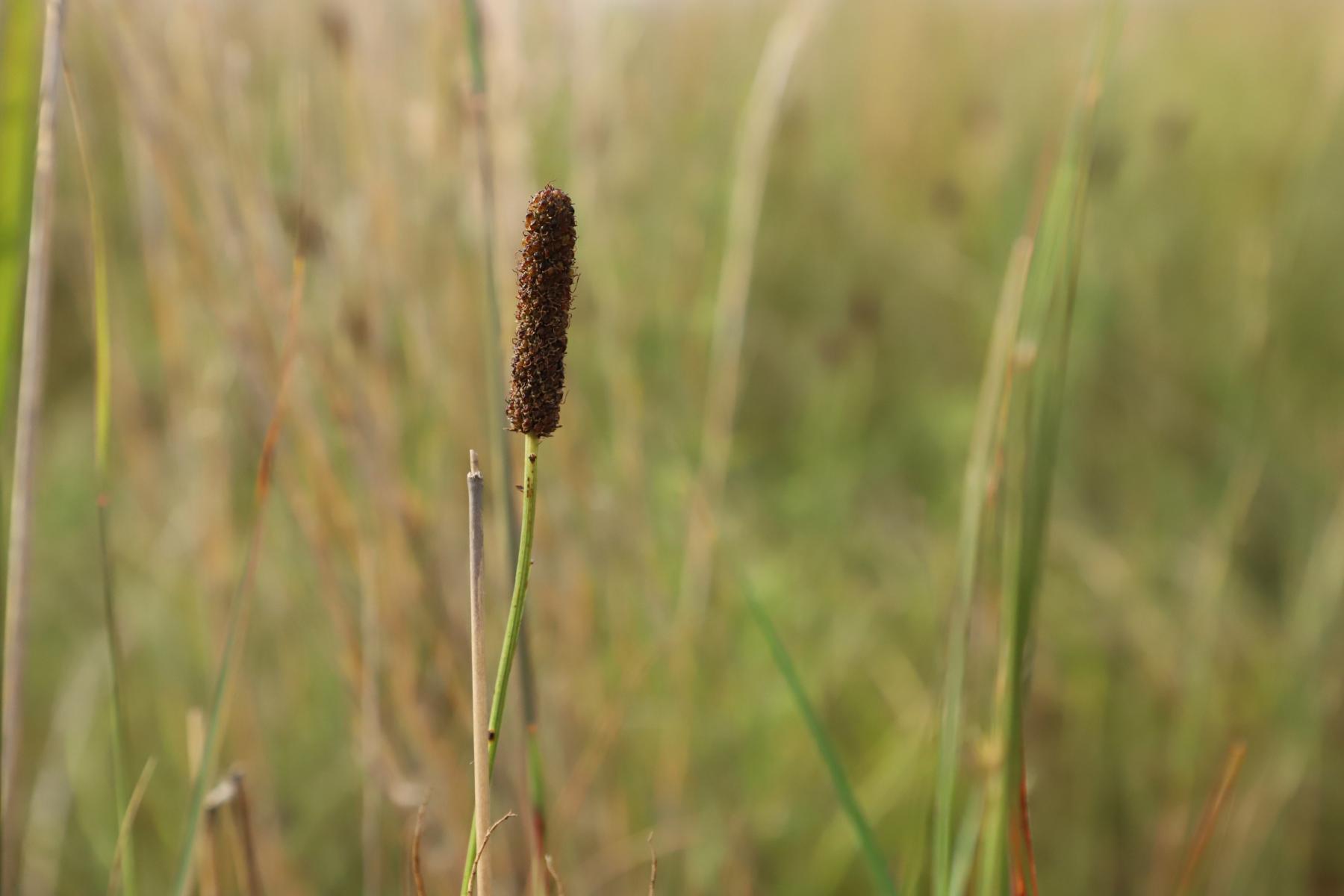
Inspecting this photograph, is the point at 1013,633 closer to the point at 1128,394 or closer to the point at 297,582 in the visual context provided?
the point at 297,582

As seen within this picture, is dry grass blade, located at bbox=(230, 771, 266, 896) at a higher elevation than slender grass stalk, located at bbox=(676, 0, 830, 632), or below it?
below

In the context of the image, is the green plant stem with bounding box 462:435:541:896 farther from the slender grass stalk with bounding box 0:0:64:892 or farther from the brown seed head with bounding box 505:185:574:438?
the slender grass stalk with bounding box 0:0:64:892

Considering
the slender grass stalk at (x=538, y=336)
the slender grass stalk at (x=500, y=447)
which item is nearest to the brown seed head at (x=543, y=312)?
the slender grass stalk at (x=538, y=336)

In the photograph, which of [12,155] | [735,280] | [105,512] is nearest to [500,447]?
[105,512]

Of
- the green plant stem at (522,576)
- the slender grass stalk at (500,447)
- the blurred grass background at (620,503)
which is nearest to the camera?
the green plant stem at (522,576)

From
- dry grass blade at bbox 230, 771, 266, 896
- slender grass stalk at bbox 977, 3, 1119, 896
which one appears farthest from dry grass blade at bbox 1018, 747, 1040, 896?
dry grass blade at bbox 230, 771, 266, 896

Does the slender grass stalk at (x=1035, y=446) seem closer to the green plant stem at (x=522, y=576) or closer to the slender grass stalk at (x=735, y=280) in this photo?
the green plant stem at (x=522, y=576)

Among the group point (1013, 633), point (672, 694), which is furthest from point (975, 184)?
point (1013, 633)
